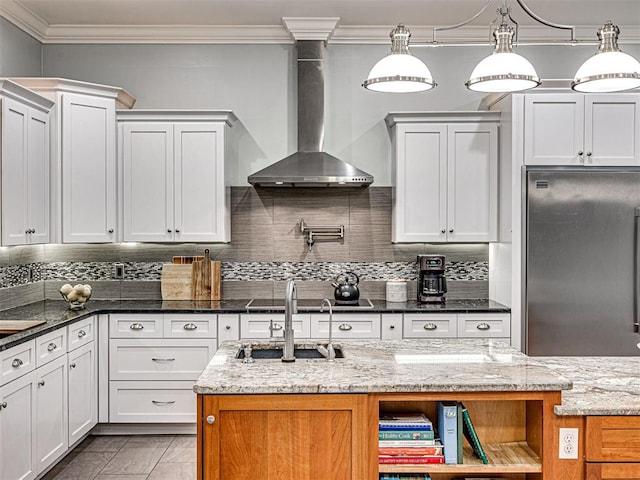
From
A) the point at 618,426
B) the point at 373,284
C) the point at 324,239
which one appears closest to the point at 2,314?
the point at 324,239

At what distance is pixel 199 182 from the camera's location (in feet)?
15.1

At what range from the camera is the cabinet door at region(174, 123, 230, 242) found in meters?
4.57

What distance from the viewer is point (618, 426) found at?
2.22 metres

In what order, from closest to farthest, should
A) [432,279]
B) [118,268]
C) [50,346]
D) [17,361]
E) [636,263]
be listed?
[17,361] < [50,346] < [636,263] < [432,279] < [118,268]

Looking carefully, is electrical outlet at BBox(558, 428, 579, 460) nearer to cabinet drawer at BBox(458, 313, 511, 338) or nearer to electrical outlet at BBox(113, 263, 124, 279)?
cabinet drawer at BBox(458, 313, 511, 338)

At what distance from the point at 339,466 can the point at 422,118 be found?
3013 mm

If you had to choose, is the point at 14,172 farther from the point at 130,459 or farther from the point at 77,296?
the point at 130,459

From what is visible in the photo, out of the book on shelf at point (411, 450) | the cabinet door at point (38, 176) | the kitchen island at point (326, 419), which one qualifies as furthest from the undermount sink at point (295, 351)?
the cabinet door at point (38, 176)

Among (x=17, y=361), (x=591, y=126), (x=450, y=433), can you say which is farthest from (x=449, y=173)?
(x=17, y=361)

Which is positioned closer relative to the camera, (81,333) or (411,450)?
(411,450)

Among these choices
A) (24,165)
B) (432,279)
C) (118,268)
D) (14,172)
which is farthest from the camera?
(118,268)

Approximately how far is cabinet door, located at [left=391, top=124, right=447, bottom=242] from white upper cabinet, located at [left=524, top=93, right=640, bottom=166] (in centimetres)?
65

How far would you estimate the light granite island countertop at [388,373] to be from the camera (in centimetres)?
225

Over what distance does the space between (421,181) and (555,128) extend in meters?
1.02
